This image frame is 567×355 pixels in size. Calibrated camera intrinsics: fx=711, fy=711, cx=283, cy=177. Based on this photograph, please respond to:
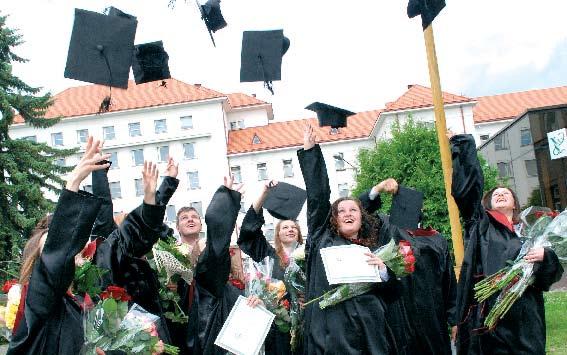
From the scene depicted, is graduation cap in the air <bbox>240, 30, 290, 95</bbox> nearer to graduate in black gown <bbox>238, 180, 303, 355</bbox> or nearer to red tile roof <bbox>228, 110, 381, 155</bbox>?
graduate in black gown <bbox>238, 180, 303, 355</bbox>

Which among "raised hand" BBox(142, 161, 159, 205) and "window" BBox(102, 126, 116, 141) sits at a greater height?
"window" BBox(102, 126, 116, 141)

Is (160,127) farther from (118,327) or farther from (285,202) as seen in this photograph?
(118,327)

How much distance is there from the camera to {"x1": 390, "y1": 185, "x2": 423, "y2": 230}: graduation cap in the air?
6.66 metres

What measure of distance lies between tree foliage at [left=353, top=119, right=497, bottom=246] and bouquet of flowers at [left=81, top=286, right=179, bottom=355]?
3225cm

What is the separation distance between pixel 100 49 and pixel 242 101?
6524 centimetres

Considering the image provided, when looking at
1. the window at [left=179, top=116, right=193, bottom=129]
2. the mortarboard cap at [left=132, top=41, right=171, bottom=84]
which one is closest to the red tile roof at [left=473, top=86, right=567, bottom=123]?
the window at [left=179, top=116, right=193, bottom=129]

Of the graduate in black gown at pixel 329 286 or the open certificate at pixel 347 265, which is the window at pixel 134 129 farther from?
the open certificate at pixel 347 265

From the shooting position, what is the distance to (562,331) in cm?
1207

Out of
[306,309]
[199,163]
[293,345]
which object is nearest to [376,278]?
[306,309]

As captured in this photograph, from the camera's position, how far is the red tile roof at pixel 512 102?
218ft

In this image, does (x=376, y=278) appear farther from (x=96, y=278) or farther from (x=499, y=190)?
(x=96, y=278)

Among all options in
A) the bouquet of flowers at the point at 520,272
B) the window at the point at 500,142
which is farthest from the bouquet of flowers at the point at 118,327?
the window at the point at 500,142

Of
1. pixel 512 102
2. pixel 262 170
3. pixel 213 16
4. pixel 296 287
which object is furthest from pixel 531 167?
pixel 512 102

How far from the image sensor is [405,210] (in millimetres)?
6719
